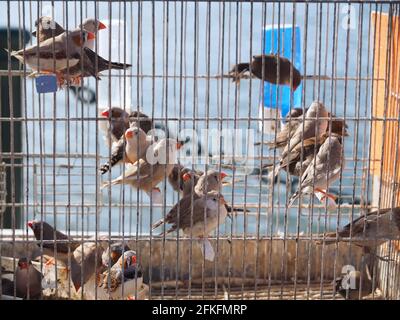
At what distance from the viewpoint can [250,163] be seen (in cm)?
361

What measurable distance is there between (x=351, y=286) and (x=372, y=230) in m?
0.38

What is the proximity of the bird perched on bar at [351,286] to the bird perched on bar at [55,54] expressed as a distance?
1.21 metres

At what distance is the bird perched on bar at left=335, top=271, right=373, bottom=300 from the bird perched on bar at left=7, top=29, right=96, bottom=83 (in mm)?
1207

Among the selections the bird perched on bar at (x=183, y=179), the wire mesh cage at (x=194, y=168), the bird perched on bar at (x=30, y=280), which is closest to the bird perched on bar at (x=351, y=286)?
the wire mesh cage at (x=194, y=168)

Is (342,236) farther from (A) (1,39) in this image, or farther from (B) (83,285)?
(A) (1,39)

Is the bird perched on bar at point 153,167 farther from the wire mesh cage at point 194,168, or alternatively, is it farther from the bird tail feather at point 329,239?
the bird tail feather at point 329,239

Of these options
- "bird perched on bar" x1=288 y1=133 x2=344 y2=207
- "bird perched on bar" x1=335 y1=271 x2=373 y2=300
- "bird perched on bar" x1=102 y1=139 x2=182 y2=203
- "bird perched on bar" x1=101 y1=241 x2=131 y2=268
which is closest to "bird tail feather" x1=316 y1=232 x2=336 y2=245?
"bird perched on bar" x1=288 y1=133 x2=344 y2=207

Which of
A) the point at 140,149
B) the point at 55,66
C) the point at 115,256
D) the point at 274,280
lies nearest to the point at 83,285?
the point at 115,256

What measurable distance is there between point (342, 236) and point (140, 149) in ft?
2.36

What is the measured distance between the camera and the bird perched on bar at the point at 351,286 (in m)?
3.01

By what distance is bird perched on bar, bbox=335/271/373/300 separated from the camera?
301 centimetres

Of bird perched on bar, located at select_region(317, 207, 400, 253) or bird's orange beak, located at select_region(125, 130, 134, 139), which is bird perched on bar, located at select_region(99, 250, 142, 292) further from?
bird perched on bar, located at select_region(317, 207, 400, 253)

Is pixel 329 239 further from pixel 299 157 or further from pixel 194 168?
pixel 194 168

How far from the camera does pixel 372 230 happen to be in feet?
9.09
